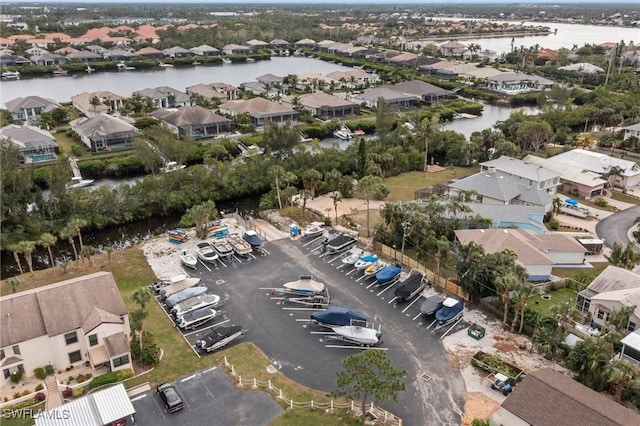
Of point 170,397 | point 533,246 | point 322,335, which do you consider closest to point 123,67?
point 533,246

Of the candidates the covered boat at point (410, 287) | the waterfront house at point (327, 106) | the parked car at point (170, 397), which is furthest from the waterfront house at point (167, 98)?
the parked car at point (170, 397)

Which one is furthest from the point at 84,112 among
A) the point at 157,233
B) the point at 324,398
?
the point at 324,398

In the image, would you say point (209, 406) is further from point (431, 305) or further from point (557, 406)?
point (557, 406)

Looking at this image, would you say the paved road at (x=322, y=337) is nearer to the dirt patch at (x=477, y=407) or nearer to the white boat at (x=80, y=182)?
the dirt patch at (x=477, y=407)

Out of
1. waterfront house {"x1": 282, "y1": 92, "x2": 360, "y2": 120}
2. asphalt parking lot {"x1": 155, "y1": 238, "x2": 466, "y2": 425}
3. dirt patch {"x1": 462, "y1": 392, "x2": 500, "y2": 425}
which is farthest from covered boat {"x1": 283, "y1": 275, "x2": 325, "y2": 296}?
waterfront house {"x1": 282, "y1": 92, "x2": 360, "y2": 120}

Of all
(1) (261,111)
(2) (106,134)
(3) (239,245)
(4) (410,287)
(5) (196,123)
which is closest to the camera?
(4) (410,287)

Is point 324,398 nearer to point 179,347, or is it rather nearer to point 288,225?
point 179,347

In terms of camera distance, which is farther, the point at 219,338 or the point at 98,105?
the point at 98,105
